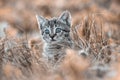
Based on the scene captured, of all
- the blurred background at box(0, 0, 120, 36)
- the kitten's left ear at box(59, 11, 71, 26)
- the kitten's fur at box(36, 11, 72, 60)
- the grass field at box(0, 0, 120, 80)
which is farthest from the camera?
the blurred background at box(0, 0, 120, 36)

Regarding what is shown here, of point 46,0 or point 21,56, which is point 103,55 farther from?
point 46,0

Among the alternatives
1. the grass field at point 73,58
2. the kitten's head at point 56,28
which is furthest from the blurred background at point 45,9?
the kitten's head at point 56,28

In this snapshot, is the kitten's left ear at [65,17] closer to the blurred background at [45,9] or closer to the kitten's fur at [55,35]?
the kitten's fur at [55,35]

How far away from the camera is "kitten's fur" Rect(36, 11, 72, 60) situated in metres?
7.49

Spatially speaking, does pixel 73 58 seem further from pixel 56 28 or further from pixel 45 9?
pixel 45 9

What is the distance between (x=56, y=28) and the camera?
7.70m

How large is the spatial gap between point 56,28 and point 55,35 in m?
0.18

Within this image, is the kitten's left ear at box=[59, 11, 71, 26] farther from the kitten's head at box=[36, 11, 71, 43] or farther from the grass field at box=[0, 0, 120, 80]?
the grass field at box=[0, 0, 120, 80]

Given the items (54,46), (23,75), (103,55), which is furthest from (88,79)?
(54,46)

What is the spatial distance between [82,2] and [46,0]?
111 centimetres

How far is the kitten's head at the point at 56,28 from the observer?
757cm

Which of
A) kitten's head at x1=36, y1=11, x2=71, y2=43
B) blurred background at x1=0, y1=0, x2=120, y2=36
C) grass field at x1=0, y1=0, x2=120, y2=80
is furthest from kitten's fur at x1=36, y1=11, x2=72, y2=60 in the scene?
blurred background at x1=0, y1=0, x2=120, y2=36

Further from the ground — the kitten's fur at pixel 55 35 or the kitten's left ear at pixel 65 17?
the kitten's left ear at pixel 65 17

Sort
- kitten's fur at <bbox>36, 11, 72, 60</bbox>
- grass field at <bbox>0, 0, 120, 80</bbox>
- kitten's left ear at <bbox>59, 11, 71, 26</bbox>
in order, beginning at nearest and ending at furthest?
grass field at <bbox>0, 0, 120, 80</bbox> < kitten's fur at <bbox>36, 11, 72, 60</bbox> < kitten's left ear at <bbox>59, 11, 71, 26</bbox>
